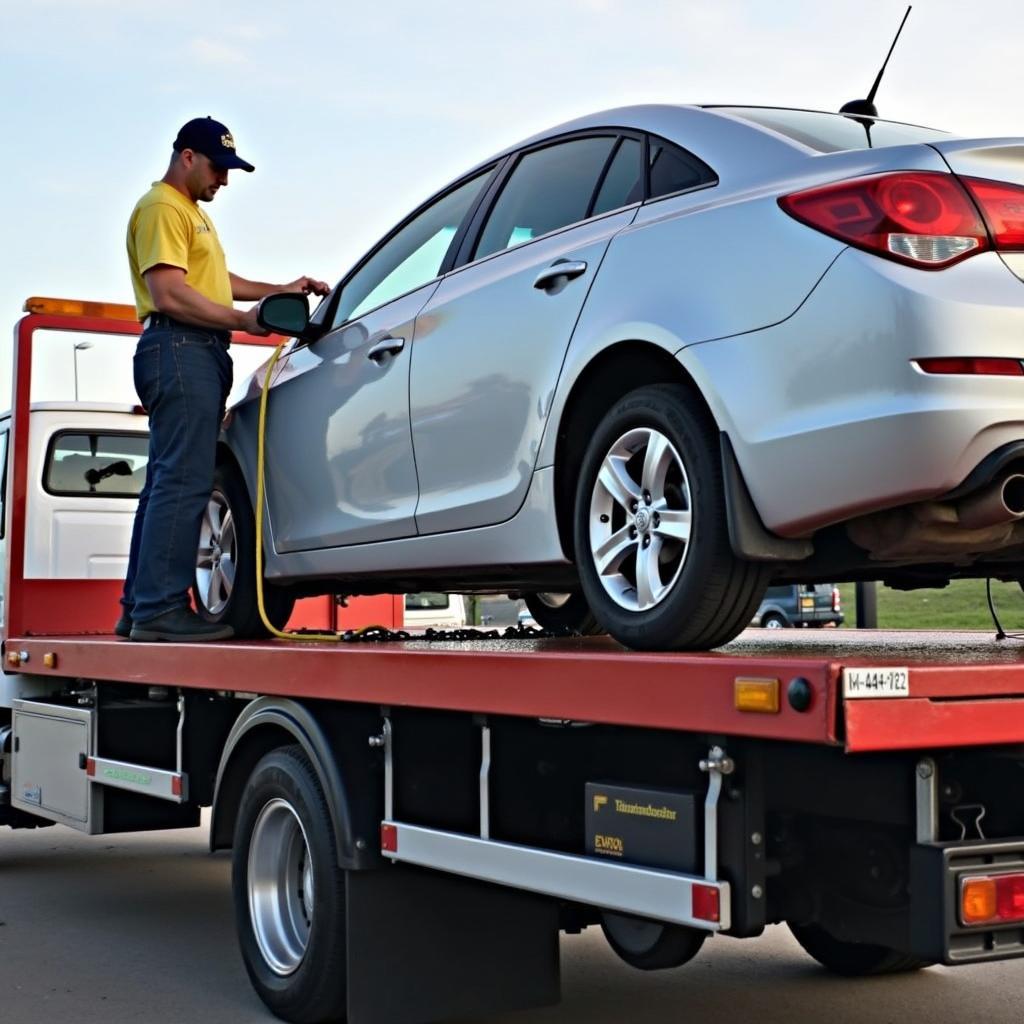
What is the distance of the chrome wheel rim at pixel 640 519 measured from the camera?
12.9 feet

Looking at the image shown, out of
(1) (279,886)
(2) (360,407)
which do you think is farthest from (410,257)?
(1) (279,886)

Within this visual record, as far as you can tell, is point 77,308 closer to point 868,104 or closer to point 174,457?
point 174,457

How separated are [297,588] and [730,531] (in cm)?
291

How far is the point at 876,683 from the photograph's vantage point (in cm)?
291

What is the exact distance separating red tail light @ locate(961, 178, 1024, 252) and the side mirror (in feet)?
9.49

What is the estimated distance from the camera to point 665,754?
11.7ft

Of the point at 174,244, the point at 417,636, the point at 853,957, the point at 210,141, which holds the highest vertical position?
the point at 210,141

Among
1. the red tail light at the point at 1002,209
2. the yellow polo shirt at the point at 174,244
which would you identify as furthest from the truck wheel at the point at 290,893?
the red tail light at the point at 1002,209

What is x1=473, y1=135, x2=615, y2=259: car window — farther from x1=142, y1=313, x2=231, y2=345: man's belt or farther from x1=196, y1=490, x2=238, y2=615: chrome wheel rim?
x1=196, y1=490, x2=238, y2=615: chrome wheel rim

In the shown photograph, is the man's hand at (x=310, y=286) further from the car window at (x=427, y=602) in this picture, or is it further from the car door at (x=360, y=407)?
the car window at (x=427, y=602)

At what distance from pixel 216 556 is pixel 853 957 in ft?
9.61

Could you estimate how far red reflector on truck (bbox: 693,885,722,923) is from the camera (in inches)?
128

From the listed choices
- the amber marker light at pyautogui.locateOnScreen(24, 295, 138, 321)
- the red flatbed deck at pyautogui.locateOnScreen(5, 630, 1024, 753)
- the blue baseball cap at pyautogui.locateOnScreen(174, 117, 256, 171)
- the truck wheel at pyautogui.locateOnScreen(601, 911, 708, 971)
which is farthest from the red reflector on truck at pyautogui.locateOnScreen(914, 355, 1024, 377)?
the amber marker light at pyautogui.locateOnScreen(24, 295, 138, 321)

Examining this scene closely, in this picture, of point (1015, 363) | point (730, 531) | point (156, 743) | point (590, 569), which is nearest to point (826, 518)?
point (730, 531)
